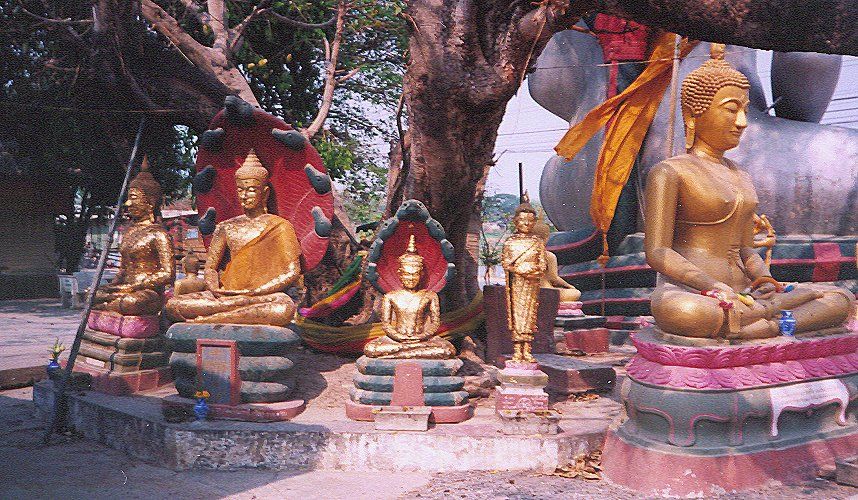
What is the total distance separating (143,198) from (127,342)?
4.67 ft

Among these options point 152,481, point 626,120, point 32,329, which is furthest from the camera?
point 32,329

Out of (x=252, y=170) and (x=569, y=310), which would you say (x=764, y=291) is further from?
(x=569, y=310)

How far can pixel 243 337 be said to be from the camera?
5488mm

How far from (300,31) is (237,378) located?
5.93 metres

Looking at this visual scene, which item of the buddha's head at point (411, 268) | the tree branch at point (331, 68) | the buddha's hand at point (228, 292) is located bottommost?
the buddha's hand at point (228, 292)

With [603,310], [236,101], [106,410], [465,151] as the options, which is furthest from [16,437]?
[603,310]

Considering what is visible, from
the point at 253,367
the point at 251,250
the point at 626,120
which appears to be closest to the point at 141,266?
the point at 251,250

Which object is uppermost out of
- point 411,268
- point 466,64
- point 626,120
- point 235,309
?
point 626,120

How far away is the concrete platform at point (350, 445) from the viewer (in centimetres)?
488

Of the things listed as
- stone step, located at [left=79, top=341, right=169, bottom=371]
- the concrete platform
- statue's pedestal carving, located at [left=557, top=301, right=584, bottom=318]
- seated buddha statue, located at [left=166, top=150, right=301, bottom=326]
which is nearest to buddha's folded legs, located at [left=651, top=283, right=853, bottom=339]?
the concrete platform

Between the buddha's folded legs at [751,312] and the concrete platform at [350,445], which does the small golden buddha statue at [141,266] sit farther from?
the buddha's folded legs at [751,312]

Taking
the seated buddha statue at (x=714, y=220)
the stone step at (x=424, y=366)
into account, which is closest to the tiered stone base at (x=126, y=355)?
the stone step at (x=424, y=366)

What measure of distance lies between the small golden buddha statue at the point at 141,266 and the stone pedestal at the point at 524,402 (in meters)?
3.23

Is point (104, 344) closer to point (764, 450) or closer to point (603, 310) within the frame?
point (764, 450)
